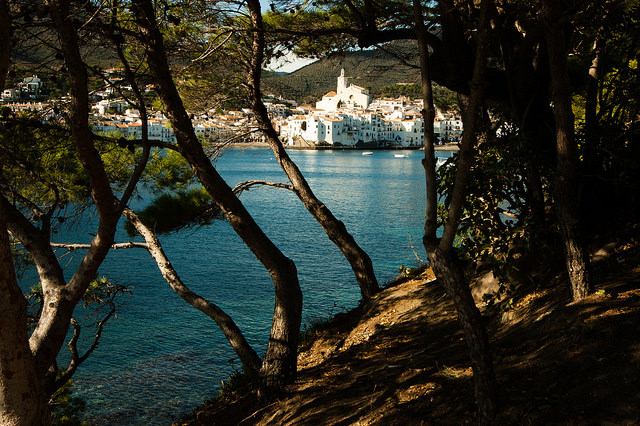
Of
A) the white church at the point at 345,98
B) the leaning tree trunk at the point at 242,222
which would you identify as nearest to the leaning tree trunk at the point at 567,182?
the leaning tree trunk at the point at 242,222

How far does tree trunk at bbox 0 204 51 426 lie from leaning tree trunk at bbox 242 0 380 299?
4.31 meters

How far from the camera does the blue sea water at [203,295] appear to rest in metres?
8.69

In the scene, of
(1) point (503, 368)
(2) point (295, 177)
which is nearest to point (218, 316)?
(2) point (295, 177)

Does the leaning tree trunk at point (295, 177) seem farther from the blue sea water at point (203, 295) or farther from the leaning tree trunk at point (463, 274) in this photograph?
the leaning tree trunk at point (463, 274)

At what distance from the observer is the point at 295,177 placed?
722cm

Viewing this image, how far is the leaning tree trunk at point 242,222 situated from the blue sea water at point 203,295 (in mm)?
2762

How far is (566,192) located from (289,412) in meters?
2.81

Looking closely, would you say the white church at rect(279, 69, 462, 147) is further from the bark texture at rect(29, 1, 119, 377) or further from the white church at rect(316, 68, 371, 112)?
the bark texture at rect(29, 1, 119, 377)

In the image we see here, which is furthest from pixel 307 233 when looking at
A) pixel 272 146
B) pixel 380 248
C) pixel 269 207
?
pixel 272 146

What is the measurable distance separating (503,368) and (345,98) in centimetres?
11932

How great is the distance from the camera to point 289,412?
457 centimetres

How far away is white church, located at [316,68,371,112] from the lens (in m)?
110

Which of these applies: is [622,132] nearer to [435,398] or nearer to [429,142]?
[429,142]

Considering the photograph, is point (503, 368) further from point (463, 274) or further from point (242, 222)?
point (242, 222)
